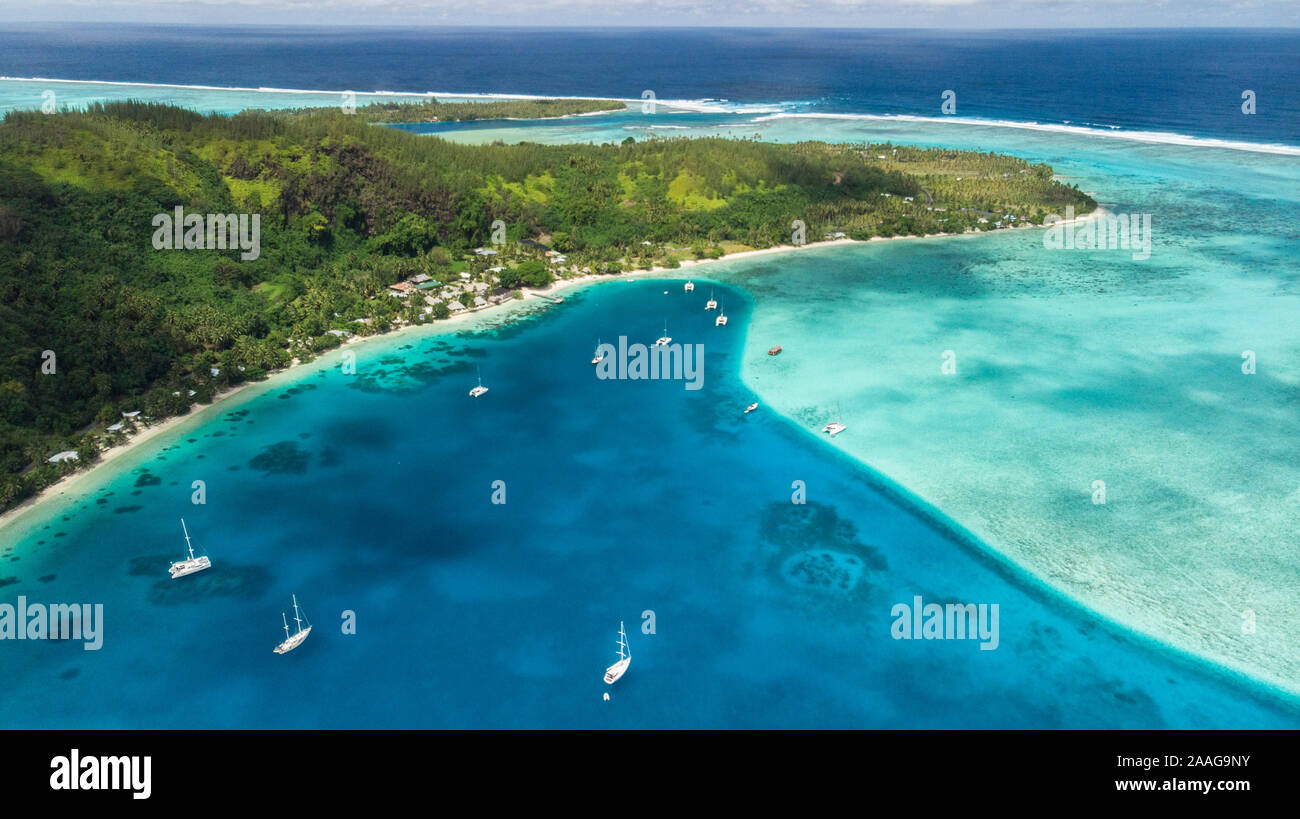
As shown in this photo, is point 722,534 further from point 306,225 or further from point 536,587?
point 306,225

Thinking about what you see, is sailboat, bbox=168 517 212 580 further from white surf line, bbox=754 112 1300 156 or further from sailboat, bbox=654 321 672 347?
white surf line, bbox=754 112 1300 156

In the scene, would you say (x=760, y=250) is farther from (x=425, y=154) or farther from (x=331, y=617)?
(x=331, y=617)

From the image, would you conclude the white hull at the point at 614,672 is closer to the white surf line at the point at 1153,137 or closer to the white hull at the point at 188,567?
the white hull at the point at 188,567

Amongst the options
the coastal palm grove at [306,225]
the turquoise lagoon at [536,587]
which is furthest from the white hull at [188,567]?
the coastal palm grove at [306,225]

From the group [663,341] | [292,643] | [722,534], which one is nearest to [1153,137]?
[663,341]

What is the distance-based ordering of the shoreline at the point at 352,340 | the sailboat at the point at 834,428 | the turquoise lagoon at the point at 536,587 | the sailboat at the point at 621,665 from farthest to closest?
the sailboat at the point at 834,428
the shoreline at the point at 352,340
the sailboat at the point at 621,665
the turquoise lagoon at the point at 536,587

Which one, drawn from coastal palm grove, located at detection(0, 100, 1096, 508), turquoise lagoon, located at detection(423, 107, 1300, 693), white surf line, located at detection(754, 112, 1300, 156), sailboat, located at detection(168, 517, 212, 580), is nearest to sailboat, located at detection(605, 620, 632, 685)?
turquoise lagoon, located at detection(423, 107, 1300, 693)
